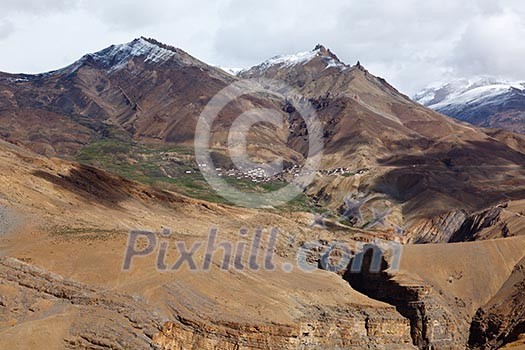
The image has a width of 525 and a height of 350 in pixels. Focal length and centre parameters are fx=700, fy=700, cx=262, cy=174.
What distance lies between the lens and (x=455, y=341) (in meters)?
61.5

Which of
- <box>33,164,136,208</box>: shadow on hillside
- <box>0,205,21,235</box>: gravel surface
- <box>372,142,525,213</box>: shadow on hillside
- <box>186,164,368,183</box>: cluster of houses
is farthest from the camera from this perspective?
<box>186,164,368,183</box>: cluster of houses

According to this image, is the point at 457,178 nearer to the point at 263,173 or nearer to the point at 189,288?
the point at 263,173

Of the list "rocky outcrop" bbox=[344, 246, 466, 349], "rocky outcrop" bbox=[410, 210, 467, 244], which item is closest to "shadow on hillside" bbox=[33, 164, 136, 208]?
"rocky outcrop" bbox=[344, 246, 466, 349]

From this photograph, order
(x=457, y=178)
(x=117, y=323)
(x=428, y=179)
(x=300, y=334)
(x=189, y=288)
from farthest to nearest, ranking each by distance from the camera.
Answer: (x=457, y=178) → (x=428, y=179) → (x=300, y=334) → (x=189, y=288) → (x=117, y=323)

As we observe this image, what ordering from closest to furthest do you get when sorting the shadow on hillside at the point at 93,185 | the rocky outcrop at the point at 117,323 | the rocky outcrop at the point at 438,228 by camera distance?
the rocky outcrop at the point at 117,323, the shadow on hillside at the point at 93,185, the rocky outcrop at the point at 438,228

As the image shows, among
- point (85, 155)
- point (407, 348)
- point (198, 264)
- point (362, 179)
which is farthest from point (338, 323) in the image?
point (85, 155)

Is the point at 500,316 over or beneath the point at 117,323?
over

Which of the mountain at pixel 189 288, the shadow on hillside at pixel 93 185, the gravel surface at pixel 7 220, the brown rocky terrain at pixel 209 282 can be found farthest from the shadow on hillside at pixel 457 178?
the gravel surface at pixel 7 220

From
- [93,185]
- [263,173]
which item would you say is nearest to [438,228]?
[93,185]

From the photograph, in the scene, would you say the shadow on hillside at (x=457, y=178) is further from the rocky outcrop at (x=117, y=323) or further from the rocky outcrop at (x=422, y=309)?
the rocky outcrop at (x=117, y=323)

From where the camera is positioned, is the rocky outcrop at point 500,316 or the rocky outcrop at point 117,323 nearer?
the rocky outcrop at point 117,323

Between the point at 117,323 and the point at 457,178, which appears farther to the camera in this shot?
the point at 457,178

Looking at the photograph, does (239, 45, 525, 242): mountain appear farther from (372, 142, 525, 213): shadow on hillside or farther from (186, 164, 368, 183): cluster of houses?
(186, 164, 368, 183): cluster of houses

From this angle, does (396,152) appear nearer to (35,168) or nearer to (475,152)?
(475,152)
